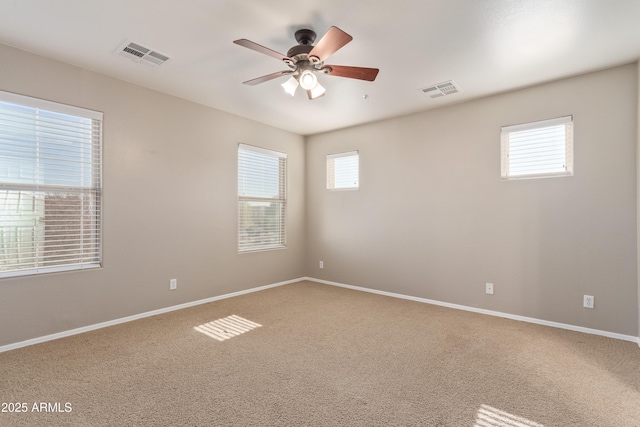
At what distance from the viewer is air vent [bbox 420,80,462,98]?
11.3ft

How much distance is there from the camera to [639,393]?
6.92ft

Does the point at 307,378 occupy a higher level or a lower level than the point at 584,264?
lower

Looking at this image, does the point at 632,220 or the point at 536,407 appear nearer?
the point at 536,407

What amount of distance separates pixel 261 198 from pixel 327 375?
323cm

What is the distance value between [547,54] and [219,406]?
12.9 feet

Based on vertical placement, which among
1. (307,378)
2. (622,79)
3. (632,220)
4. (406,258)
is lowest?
(307,378)

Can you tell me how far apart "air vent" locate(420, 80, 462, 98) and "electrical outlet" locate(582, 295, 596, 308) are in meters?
2.64

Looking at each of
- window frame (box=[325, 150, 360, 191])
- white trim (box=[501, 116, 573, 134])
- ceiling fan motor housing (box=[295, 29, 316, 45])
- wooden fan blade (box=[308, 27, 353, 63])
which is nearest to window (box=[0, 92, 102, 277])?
ceiling fan motor housing (box=[295, 29, 316, 45])

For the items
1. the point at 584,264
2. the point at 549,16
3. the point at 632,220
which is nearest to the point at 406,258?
the point at 584,264

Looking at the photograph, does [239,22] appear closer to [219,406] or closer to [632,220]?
[219,406]

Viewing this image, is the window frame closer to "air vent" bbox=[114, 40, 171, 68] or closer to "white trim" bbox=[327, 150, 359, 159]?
"white trim" bbox=[327, 150, 359, 159]

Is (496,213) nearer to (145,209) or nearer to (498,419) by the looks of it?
(498,419)

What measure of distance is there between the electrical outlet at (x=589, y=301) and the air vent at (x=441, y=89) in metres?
2.64

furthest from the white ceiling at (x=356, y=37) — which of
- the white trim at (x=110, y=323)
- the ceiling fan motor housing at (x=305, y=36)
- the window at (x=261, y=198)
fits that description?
the white trim at (x=110, y=323)
